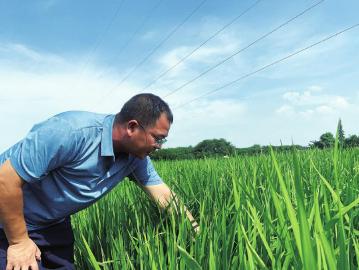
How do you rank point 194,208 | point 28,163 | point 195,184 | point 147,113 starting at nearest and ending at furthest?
1. point 28,163
2. point 147,113
3. point 194,208
4. point 195,184

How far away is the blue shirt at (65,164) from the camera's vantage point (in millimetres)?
1692

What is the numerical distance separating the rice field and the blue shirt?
0.68ft

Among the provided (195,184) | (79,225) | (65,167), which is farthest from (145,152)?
(79,225)

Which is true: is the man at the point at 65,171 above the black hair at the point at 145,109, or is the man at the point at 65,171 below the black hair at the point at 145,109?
below

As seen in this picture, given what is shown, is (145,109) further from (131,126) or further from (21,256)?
(21,256)

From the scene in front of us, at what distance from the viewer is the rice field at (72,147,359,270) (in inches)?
35.2

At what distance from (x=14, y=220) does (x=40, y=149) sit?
30cm

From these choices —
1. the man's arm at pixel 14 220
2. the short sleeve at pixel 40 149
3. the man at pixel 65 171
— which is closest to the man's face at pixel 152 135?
the man at pixel 65 171

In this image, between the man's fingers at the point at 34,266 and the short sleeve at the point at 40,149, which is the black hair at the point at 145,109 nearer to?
the short sleeve at the point at 40,149

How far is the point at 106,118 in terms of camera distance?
1.98 metres

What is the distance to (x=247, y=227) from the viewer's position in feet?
5.29

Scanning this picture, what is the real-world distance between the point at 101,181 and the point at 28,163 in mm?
424

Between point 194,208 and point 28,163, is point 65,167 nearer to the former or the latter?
point 28,163

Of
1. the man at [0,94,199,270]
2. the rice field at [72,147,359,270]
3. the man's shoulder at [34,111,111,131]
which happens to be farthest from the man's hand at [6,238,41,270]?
the man's shoulder at [34,111,111,131]
